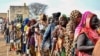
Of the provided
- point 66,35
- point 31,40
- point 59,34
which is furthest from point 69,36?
point 31,40

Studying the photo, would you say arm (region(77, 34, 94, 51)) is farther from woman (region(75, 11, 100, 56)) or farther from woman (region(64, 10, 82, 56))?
woman (region(64, 10, 82, 56))

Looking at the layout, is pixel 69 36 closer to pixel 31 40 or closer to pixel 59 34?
pixel 59 34

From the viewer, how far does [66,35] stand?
857cm

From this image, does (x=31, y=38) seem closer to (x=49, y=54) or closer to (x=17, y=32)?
(x=49, y=54)

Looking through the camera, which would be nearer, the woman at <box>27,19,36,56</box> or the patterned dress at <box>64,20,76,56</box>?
the patterned dress at <box>64,20,76,56</box>

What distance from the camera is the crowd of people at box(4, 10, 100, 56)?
699cm

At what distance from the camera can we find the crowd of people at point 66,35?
22.9 feet

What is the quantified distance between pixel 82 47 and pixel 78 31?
13.4 inches

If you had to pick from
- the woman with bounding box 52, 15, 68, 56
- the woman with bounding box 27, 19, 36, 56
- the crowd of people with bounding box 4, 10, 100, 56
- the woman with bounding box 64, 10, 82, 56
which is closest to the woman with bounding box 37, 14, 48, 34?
the crowd of people with bounding box 4, 10, 100, 56

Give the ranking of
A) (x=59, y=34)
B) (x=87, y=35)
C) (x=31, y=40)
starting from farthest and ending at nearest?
(x=31, y=40), (x=59, y=34), (x=87, y=35)

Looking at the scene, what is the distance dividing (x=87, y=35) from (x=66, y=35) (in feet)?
5.37

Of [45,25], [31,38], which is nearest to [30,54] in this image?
[31,38]

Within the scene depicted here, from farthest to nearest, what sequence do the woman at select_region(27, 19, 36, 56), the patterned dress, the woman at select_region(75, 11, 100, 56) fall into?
the woman at select_region(27, 19, 36, 56) < the patterned dress < the woman at select_region(75, 11, 100, 56)

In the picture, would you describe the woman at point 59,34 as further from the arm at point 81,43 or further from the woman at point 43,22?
the arm at point 81,43
